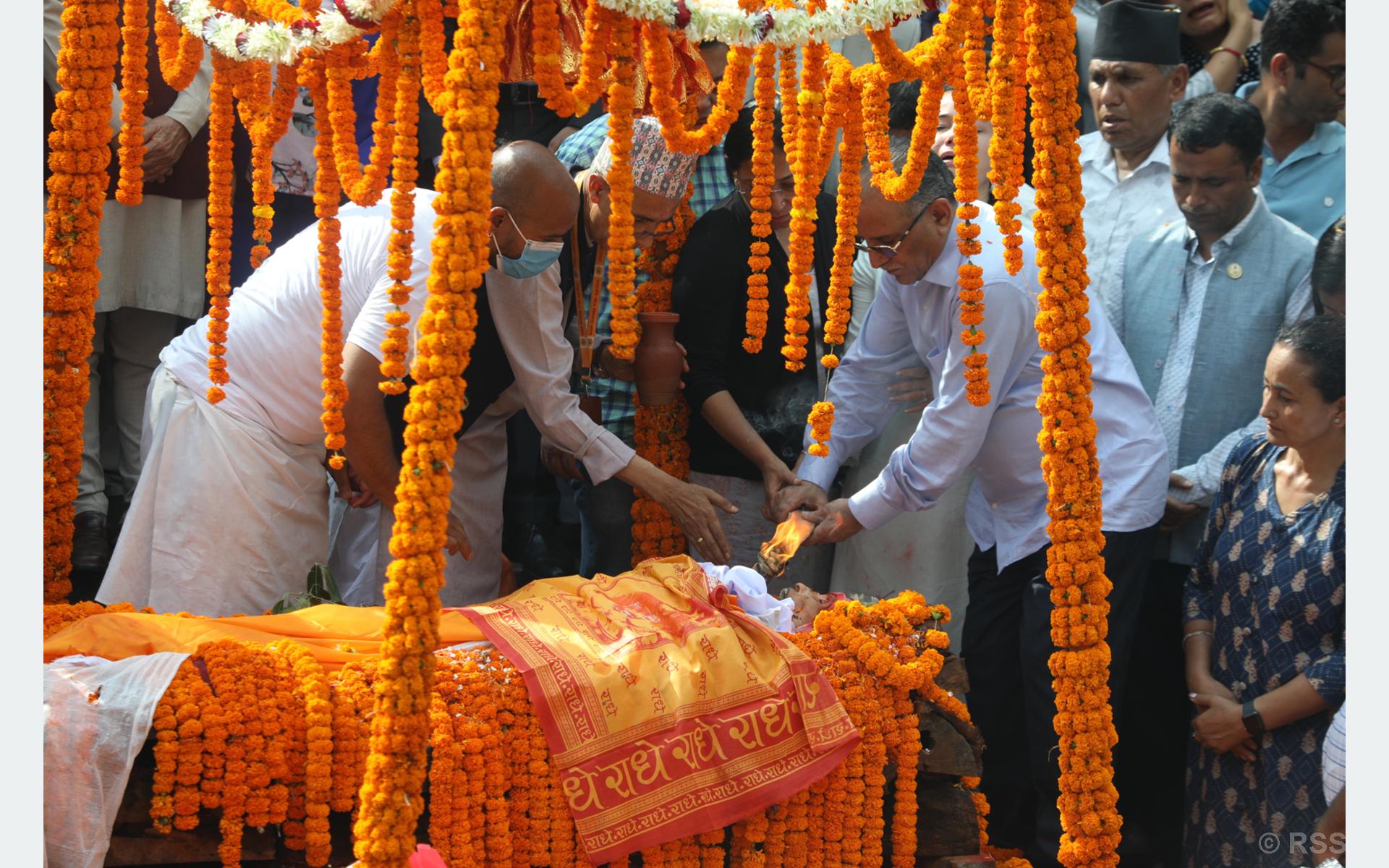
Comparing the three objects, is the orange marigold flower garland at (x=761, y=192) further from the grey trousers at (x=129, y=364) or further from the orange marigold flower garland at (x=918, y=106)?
the grey trousers at (x=129, y=364)

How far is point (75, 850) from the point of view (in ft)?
8.14

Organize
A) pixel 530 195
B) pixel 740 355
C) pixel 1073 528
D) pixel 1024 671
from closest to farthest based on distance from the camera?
pixel 1073 528
pixel 530 195
pixel 1024 671
pixel 740 355

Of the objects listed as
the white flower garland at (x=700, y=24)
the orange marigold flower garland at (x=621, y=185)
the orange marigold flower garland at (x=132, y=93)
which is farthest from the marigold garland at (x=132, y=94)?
the orange marigold flower garland at (x=621, y=185)

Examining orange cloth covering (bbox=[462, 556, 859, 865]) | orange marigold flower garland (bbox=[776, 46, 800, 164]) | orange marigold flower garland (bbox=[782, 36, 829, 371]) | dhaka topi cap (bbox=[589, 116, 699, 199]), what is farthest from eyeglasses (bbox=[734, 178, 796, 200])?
orange cloth covering (bbox=[462, 556, 859, 865])

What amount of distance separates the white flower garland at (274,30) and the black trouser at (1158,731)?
113 inches

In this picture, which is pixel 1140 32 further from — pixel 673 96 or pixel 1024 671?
pixel 673 96

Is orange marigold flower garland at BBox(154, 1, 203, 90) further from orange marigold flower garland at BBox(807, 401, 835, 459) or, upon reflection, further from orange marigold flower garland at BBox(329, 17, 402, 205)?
orange marigold flower garland at BBox(807, 401, 835, 459)

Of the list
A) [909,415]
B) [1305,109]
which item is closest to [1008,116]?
[909,415]

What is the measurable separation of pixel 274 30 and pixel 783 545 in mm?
2043

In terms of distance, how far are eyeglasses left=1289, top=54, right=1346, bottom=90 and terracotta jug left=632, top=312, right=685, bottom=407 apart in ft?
8.14

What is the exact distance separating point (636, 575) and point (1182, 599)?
1.73 m

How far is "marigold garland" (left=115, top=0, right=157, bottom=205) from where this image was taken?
9.39 feet

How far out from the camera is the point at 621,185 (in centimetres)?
270
